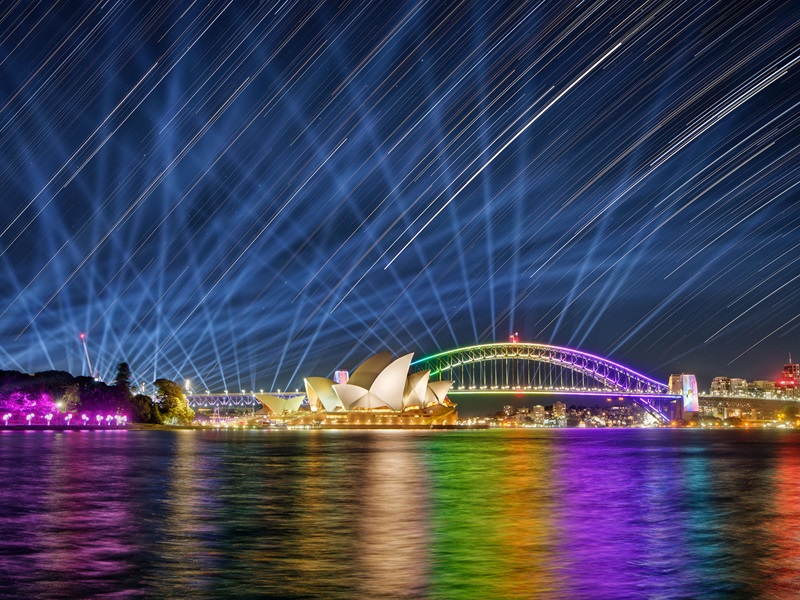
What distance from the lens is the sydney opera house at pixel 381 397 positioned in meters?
152

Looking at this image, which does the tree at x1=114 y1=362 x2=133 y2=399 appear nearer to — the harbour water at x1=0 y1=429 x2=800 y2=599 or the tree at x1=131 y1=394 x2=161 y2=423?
the tree at x1=131 y1=394 x2=161 y2=423

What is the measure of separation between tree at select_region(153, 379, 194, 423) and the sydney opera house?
79.5ft

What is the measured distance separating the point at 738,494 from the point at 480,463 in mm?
A: 19813

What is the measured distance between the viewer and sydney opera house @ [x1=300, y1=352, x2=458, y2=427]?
152 m

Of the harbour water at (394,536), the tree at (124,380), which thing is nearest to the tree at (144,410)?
the tree at (124,380)

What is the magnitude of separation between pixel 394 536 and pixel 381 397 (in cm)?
13438

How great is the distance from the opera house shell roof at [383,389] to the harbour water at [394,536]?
111 metres

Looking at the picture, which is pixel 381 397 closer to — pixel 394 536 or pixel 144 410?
pixel 144 410

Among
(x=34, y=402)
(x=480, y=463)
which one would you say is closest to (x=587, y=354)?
(x=34, y=402)

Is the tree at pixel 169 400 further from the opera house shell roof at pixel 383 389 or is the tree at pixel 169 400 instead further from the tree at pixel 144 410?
the opera house shell roof at pixel 383 389

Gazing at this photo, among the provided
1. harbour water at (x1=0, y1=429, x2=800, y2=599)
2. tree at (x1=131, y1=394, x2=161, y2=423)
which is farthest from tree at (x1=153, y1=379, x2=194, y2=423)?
harbour water at (x1=0, y1=429, x2=800, y2=599)

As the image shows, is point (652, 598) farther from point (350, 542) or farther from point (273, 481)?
point (273, 481)

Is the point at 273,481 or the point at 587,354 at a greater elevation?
the point at 587,354

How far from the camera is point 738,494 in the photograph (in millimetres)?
32031
